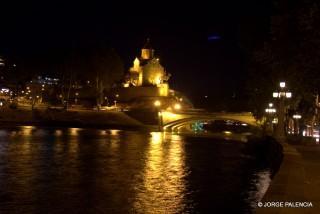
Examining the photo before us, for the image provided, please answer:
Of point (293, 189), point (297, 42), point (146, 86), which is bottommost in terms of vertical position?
point (293, 189)

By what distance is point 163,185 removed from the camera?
26.9 m

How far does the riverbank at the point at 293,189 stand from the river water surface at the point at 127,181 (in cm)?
280

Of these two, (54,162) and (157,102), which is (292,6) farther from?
(157,102)

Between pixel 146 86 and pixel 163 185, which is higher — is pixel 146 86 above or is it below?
above

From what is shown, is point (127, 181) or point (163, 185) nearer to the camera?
point (163, 185)

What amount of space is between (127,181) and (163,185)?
7.41ft

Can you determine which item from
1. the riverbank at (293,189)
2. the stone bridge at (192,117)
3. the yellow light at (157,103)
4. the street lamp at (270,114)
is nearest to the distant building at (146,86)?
the yellow light at (157,103)

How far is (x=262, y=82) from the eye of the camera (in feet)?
134

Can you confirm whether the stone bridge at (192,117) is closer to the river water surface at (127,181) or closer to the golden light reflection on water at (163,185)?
the river water surface at (127,181)

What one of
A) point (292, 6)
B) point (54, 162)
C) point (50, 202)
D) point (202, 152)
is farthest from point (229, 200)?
point (202, 152)

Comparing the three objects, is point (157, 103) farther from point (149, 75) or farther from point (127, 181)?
point (127, 181)

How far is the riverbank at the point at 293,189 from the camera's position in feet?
40.9

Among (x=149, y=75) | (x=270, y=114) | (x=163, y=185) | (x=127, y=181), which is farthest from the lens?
(x=149, y=75)

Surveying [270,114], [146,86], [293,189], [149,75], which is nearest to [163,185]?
[293,189]
